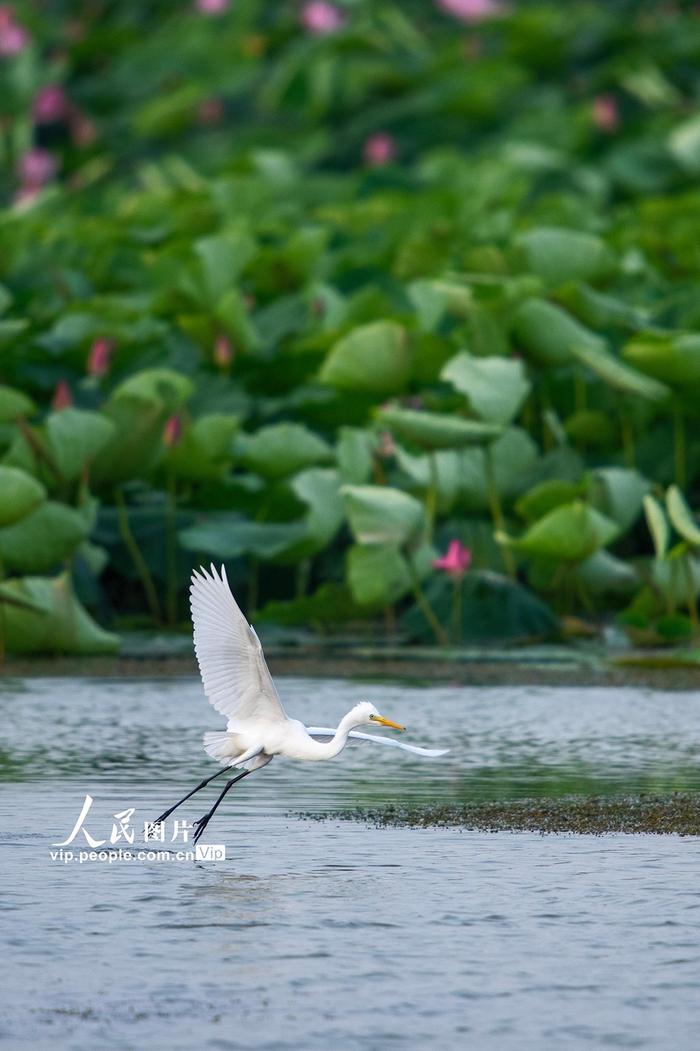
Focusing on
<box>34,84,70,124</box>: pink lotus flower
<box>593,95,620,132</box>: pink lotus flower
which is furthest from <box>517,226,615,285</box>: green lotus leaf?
<box>34,84,70,124</box>: pink lotus flower

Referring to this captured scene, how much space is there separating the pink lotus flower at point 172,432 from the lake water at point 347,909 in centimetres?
229

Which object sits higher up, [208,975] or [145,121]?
[145,121]

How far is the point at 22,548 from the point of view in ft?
25.7

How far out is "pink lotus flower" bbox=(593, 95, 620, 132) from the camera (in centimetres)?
1407

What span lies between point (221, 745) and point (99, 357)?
177 inches

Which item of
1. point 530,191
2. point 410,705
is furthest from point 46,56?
point 410,705

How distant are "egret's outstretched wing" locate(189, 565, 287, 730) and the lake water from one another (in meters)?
0.28

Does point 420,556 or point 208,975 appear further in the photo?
point 420,556

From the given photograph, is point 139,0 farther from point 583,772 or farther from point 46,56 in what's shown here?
point 583,772

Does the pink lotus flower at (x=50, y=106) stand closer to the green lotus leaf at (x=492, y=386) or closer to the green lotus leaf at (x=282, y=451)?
the green lotus leaf at (x=282, y=451)

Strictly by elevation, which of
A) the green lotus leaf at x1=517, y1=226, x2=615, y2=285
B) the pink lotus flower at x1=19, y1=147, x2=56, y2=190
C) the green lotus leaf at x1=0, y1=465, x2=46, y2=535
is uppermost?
the pink lotus flower at x1=19, y1=147, x2=56, y2=190

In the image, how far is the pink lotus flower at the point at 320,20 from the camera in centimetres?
1573

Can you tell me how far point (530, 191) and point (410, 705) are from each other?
23.2ft

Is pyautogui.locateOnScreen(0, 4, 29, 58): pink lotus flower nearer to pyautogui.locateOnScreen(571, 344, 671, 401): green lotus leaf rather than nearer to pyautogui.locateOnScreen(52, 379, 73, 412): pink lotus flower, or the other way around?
pyautogui.locateOnScreen(52, 379, 73, 412): pink lotus flower
